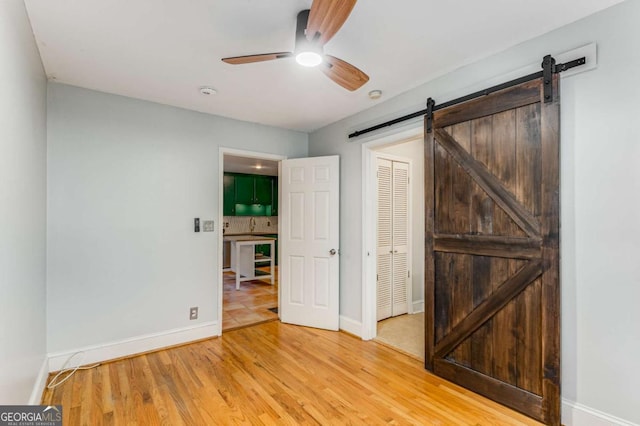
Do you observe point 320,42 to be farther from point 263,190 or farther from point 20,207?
point 263,190

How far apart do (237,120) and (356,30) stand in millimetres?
2162

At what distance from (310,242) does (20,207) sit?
2.70m

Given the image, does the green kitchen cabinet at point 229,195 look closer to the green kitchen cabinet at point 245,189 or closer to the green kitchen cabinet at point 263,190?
the green kitchen cabinet at point 245,189

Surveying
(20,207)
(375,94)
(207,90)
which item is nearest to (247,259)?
(207,90)

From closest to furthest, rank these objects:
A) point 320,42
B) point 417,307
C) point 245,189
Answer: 1. point 320,42
2. point 417,307
3. point 245,189

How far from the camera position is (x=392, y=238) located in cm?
416

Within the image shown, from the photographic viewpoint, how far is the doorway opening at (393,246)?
3.47m

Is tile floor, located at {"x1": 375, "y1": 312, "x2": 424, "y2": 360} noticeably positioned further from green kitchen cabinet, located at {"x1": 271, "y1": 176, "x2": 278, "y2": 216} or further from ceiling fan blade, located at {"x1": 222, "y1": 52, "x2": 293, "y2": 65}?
green kitchen cabinet, located at {"x1": 271, "y1": 176, "x2": 278, "y2": 216}

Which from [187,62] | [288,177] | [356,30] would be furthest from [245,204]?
[356,30]

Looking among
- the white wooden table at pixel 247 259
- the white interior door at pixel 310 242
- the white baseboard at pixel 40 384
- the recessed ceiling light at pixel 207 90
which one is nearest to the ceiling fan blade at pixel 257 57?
the recessed ceiling light at pixel 207 90

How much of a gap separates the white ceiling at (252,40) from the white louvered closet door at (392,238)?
51.0 inches

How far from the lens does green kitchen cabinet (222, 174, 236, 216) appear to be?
7.72 m

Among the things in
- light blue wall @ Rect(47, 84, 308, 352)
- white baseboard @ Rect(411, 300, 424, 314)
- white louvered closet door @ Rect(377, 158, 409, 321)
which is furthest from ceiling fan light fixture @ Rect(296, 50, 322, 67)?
white baseboard @ Rect(411, 300, 424, 314)

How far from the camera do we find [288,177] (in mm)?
4047
